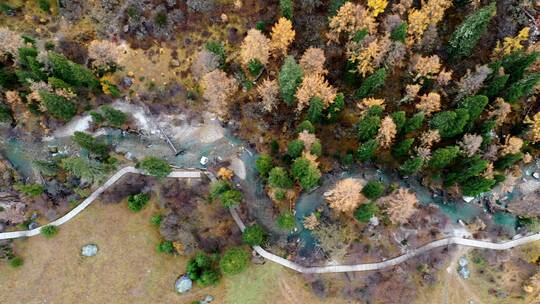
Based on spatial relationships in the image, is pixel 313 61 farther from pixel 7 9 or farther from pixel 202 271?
pixel 7 9

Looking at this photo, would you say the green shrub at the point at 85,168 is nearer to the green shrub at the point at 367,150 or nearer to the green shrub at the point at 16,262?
the green shrub at the point at 16,262

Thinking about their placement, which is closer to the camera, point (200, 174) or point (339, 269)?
point (339, 269)

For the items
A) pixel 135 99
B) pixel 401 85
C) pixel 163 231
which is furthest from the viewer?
pixel 135 99

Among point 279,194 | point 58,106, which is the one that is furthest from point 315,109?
point 58,106

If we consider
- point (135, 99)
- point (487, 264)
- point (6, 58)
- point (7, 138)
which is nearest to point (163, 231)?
point (135, 99)

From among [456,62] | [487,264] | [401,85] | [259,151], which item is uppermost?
[456,62]

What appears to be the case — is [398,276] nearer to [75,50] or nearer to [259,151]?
Answer: [259,151]

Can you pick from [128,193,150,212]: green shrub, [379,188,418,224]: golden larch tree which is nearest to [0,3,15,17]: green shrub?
[128,193,150,212]: green shrub
